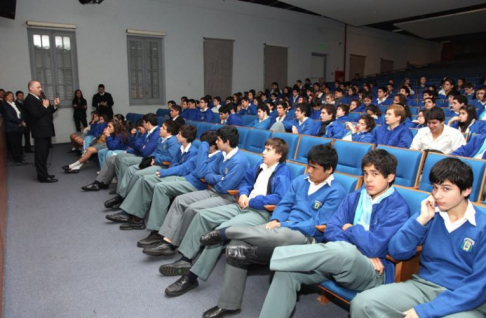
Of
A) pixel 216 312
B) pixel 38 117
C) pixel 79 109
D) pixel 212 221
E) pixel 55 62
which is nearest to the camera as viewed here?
pixel 216 312

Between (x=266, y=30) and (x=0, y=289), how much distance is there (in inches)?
430

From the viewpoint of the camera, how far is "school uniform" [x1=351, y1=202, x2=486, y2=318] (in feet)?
4.70

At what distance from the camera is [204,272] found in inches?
91.7

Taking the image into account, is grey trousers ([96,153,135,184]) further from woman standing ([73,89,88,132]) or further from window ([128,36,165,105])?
window ([128,36,165,105])

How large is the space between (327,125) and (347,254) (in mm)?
3472

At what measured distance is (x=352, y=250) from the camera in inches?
63.9

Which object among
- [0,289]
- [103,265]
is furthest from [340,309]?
[0,289]

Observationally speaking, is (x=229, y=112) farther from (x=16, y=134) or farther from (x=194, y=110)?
(x=16, y=134)

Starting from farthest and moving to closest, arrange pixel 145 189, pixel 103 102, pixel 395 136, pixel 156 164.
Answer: pixel 103 102
pixel 156 164
pixel 395 136
pixel 145 189

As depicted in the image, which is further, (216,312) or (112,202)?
(112,202)

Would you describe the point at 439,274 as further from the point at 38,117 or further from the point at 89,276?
the point at 38,117

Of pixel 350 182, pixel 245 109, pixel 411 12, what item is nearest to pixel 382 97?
pixel 245 109

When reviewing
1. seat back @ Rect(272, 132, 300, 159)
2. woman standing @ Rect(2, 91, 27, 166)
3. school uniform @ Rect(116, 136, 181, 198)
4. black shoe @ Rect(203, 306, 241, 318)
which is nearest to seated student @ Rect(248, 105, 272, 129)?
seat back @ Rect(272, 132, 300, 159)

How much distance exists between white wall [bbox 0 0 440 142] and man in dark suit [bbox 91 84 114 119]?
0.96 ft
